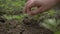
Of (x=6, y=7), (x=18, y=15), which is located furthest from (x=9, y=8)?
(x=18, y=15)

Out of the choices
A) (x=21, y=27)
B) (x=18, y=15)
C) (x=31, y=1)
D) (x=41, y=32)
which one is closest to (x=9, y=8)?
(x=18, y=15)

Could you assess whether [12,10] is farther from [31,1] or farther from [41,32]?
[31,1]

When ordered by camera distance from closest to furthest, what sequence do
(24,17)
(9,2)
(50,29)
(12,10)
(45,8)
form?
(45,8) → (50,29) → (24,17) → (12,10) → (9,2)

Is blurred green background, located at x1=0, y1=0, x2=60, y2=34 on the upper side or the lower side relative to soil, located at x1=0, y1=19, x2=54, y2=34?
upper

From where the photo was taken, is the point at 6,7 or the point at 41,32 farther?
the point at 6,7

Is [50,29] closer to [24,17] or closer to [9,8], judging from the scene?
[24,17]

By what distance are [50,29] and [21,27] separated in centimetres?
24

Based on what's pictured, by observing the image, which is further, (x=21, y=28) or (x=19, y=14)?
(x=19, y=14)

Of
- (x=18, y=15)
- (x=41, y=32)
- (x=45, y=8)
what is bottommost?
(x=41, y=32)

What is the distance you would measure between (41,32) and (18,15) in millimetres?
338

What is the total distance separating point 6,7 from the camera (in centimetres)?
178

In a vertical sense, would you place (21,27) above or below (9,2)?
below

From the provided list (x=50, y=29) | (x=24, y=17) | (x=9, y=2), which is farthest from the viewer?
(x=9, y=2)

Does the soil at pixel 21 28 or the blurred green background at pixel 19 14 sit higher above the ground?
the blurred green background at pixel 19 14
